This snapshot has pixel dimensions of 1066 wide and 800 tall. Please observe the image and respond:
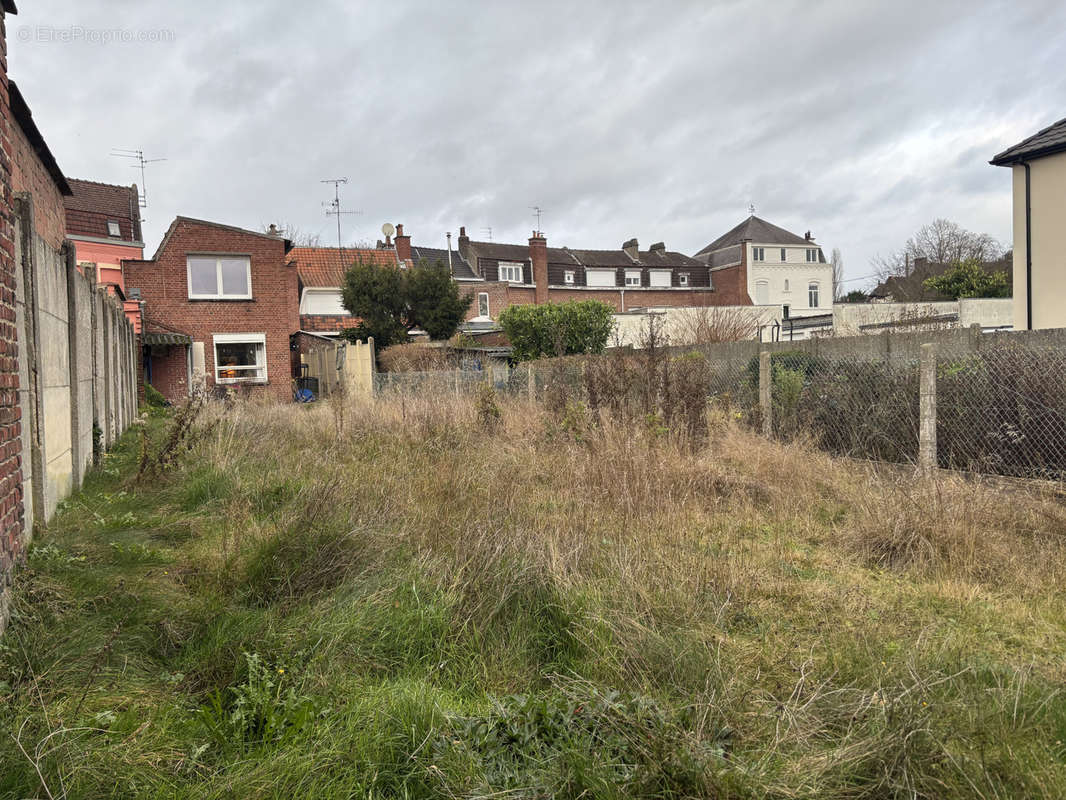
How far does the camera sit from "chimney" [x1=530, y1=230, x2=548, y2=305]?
46500 mm

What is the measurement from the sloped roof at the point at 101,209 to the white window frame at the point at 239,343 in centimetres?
1203

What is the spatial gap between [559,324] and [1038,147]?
1250 cm

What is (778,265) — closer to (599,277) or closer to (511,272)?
(599,277)

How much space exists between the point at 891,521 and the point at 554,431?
4.58 metres

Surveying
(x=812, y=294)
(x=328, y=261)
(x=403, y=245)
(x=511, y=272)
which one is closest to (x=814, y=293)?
(x=812, y=294)

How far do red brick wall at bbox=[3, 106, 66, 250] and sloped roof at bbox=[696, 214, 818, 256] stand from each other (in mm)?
44673

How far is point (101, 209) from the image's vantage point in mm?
32031

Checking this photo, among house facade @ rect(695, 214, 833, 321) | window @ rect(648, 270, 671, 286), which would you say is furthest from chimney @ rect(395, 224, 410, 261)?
house facade @ rect(695, 214, 833, 321)

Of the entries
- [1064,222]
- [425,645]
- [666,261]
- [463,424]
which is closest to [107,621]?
[425,645]

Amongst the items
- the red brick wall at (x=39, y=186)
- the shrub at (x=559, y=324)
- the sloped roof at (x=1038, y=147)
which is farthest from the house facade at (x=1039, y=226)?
the red brick wall at (x=39, y=186)

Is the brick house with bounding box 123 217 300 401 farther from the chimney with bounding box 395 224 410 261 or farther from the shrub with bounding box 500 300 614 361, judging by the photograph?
the chimney with bounding box 395 224 410 261

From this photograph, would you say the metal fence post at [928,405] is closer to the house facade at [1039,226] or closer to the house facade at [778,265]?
the house facade at [1039,226]

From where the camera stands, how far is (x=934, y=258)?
5003 cm

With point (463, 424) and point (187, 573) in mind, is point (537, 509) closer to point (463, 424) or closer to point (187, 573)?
point (187, 573)
